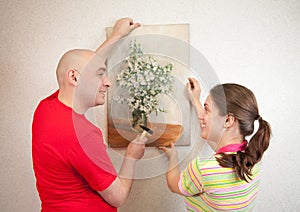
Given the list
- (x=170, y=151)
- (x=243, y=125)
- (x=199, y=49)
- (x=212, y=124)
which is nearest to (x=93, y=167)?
(x=170, y=151)

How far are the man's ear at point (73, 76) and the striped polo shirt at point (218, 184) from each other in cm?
49

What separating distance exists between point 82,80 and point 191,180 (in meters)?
0.52

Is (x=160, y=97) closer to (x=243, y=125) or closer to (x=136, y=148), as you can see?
(x=136, y=148)

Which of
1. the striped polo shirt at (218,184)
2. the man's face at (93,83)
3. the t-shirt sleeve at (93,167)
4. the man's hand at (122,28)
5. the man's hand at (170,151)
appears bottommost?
the striped polo shirt at (218,184)

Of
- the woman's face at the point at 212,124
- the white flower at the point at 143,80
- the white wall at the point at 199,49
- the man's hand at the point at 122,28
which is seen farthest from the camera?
the white wall at the point at 199,49

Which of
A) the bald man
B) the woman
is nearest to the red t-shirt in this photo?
the bald man

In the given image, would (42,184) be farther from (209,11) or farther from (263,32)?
(263,32)

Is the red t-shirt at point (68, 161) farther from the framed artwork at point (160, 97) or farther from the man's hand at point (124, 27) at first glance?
the man's hand at point (124, 27)

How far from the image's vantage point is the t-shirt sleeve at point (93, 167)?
949mm

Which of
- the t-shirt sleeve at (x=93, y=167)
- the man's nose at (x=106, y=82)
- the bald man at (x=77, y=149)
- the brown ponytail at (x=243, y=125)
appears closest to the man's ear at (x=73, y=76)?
the bald man at (x=77, y=149)

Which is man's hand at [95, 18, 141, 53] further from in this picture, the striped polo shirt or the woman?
the striped polo shirt

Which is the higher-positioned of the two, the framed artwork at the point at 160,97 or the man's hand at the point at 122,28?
the man's hand at the point at 122,28

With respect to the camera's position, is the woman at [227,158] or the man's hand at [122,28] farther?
the man's hand at [122,28]

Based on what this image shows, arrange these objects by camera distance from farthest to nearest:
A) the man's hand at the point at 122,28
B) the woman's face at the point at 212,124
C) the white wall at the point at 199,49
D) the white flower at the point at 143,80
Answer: the white wall at the point at 199,49
the man's hand at the point at 122,28
the woman's face at the point at 212,124
the white flower at the point at 143,80
